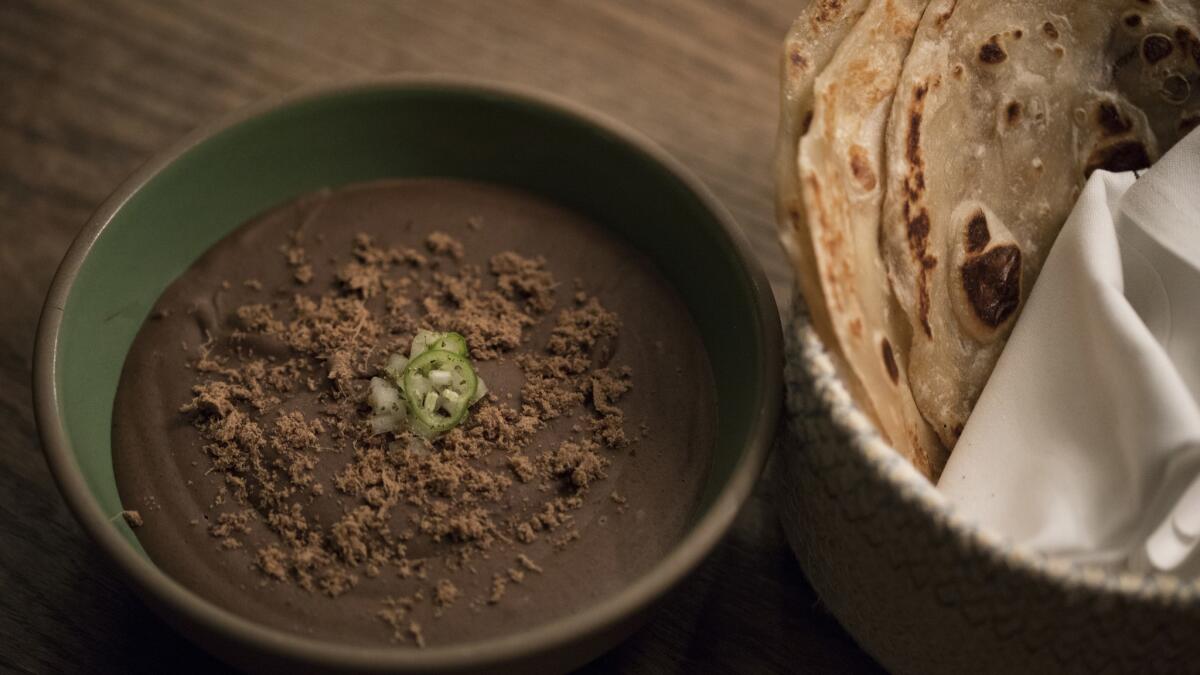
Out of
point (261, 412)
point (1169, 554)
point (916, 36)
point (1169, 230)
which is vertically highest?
point (916, 36)

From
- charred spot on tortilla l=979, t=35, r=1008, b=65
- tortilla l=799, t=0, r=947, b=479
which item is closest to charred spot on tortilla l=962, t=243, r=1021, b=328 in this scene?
tortilla l=799, t=0, r=947, b=479

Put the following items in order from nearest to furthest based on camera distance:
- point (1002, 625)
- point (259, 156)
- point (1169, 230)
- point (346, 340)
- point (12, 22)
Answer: point (1002, 625) → point (1169, 230) → point (346, 340) → point (259, 156) → point (12, 22)

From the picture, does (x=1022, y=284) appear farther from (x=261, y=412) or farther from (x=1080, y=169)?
(x=261, y=412)

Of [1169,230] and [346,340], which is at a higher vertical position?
[1169,230]

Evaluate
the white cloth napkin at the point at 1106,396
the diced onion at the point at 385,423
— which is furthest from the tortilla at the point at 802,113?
the diced onion at the point at 385,423

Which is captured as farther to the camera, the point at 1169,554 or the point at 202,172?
the point at 202,172

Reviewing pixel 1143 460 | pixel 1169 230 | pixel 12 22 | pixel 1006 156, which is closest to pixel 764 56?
pixel 1006 156
